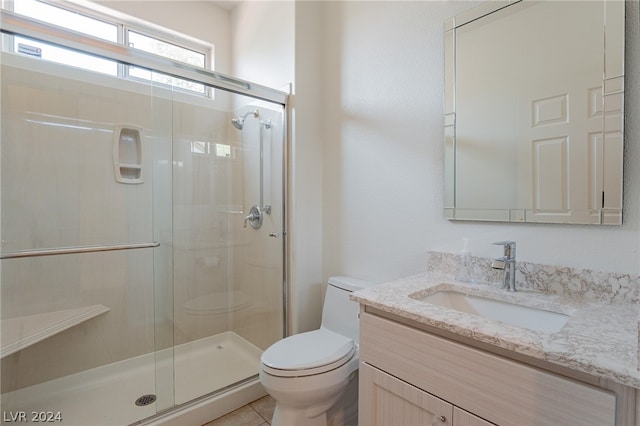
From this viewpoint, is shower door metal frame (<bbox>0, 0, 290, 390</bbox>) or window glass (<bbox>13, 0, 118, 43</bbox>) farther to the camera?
window glass (<bbox>13, 0, 118, 43</bbox>)

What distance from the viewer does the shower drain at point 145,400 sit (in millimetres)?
1701

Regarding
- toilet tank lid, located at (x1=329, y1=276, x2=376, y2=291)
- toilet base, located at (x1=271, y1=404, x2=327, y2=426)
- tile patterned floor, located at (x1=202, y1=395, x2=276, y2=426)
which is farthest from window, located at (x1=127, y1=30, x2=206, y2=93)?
tile patterned floor, located at (x1=202, y1=395, x2=276, y2=426)

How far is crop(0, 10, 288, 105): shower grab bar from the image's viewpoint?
122 cm

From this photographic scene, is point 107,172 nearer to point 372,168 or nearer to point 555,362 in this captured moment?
point 372,168

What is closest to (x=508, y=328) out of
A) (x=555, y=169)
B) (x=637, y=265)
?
(x=637, y=265)

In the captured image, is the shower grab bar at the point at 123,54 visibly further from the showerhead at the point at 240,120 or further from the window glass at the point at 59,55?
the showerhead at the point at 240,120

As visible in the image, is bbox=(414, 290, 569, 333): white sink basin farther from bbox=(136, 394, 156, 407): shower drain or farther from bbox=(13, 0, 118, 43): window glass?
bbox=(13, 0, 118, 43): window glass

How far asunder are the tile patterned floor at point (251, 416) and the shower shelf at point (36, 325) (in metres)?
1.02

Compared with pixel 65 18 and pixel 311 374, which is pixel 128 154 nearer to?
pixel 65 18

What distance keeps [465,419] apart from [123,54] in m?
1.94

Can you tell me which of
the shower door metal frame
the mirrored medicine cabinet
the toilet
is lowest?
the toilet

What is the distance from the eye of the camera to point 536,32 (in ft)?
3.85

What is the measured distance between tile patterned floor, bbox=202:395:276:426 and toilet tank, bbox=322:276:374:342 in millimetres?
565

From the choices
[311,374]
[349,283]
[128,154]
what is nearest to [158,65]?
[128,154]
